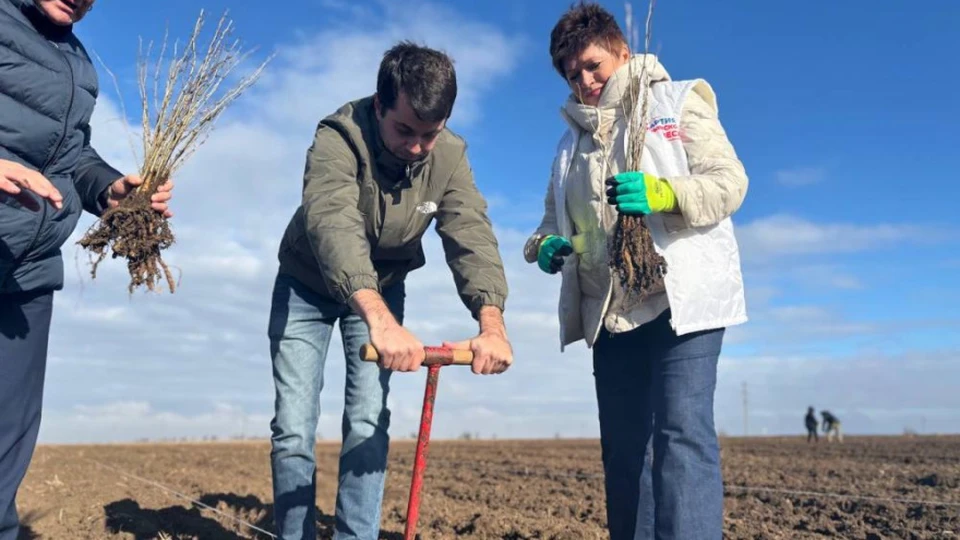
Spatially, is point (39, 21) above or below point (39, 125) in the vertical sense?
above

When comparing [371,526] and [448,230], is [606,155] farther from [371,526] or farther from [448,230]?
[371,526]

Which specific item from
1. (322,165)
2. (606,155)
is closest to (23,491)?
(322,165)

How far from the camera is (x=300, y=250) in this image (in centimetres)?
357

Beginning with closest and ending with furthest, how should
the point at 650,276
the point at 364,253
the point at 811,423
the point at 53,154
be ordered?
the point at 53,154
the point at 364,253
the point at 650,276
the point at 811,423

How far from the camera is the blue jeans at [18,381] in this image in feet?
9.31

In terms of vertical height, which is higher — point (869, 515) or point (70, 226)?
point (70, 226)

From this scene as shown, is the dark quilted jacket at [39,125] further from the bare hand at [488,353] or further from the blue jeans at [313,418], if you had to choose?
the bare hand at [488,353]

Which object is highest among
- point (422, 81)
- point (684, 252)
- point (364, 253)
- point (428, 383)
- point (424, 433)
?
point (422, 81)

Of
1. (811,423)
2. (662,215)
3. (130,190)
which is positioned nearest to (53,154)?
(130,190)

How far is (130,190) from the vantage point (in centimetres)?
336

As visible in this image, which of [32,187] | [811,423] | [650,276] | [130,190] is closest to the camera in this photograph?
[32,187]

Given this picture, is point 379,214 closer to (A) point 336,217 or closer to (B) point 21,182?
(A) point 336,217

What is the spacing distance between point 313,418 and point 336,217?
0.96 metres

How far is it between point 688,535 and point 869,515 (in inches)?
141
